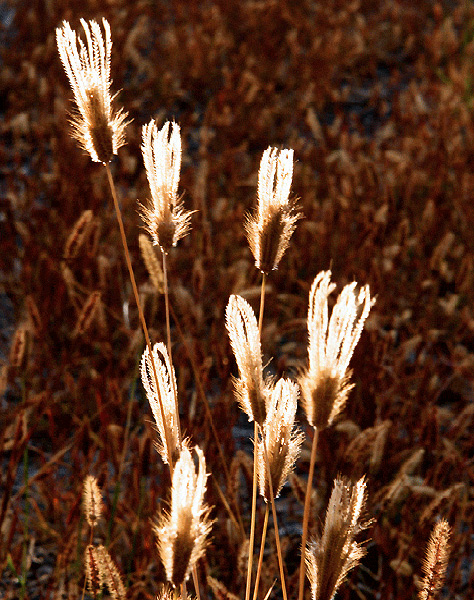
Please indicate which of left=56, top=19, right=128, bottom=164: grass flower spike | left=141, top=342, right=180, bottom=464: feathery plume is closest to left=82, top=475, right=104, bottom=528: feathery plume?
left=141, top=342, right=180, bottom=464: feathery plume

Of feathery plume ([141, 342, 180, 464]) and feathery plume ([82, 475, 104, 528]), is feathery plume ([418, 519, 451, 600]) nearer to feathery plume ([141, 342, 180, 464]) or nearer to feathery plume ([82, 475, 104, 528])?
feathery plume ([141, 342, 180, 464])

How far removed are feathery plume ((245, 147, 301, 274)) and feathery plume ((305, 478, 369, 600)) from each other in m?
0.30

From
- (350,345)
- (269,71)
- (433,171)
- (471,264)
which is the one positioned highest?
(269,71)

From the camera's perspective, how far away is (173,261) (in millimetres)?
2965

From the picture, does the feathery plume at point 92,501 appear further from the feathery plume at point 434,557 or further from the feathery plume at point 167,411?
the feathery plume at point 434,557

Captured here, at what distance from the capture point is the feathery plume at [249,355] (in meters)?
0.92

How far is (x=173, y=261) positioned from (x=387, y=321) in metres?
0.85

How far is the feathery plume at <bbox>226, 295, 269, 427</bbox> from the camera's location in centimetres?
92

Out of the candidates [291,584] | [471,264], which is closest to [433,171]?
[471,264]

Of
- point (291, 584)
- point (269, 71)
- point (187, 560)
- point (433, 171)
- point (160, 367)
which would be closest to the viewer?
point (187, 560)

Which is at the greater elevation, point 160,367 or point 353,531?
point 160,367

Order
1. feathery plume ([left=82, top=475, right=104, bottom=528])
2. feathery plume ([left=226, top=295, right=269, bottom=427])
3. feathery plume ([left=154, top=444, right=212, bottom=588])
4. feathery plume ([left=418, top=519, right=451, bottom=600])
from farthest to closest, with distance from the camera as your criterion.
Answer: feathery plume ([left=82, top=475, right=104, bottom=528]), feathery plume ([left=418, top=519, right=451, bottom=600]), feathery plume ([left=226, top=295, right=269, bottom=427]), feathery plume ([left=154, top=444, right=212, bottom=588])

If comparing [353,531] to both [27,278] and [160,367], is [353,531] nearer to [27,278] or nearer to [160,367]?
[160,367]

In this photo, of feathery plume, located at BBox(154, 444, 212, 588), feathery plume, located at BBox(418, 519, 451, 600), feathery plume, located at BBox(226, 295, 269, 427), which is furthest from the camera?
feathery plume, located at BBox(418, 519, 451, 600)
